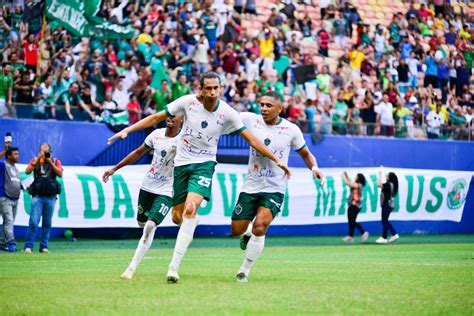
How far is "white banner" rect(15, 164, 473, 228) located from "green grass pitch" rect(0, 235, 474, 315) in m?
5.07

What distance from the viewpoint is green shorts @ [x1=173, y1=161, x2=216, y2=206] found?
12.4 metres

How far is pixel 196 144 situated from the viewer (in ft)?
41.3

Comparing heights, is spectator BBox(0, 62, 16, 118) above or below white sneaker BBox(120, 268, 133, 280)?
above

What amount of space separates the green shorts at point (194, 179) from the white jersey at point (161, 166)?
1459 mm

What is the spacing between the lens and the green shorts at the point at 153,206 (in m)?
13.5

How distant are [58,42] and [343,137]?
378 inches

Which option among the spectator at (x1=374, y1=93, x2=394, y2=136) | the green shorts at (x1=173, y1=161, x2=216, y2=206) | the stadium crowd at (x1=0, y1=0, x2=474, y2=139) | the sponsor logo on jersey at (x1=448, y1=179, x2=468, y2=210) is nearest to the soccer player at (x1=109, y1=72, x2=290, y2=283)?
the green shorts at (x1=173, y1=161, x2=216, y2=206)

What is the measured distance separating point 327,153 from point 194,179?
18338 mm

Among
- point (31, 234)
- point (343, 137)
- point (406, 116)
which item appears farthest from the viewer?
point (406, 116)

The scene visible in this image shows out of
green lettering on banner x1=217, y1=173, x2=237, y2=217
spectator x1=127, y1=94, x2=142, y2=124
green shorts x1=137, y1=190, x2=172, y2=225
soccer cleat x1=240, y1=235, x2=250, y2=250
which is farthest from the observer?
green lettering on banner x1=217, y1=173, x2=237, y2=217

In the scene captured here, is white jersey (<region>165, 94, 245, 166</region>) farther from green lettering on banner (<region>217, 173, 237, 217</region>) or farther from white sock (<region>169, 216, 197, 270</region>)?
green lettering on banner (<region>217, 173, 237, 217</region>)

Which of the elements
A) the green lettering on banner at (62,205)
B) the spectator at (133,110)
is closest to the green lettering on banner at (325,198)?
the spectator at (133,110)

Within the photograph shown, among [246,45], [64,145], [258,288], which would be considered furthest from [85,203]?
[258,288]

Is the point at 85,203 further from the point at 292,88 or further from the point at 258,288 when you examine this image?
the point at 258,288
